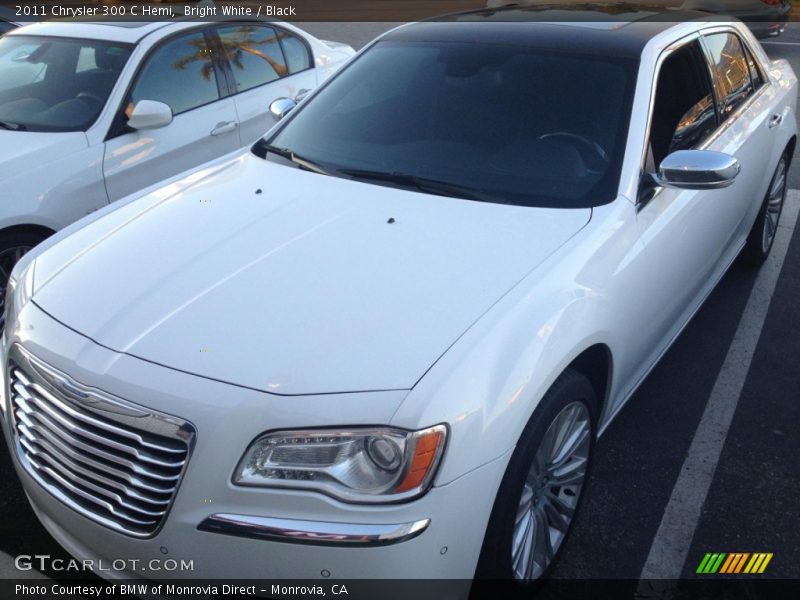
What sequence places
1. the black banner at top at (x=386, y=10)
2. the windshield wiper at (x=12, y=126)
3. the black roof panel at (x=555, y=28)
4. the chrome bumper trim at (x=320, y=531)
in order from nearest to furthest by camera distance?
1. the chrome bumper trim at (x=320, y=531)
2. the black roof panel at (x=555, y=28)
3. the black banner at top at (x=386, y=10)
4. the windshield wiper at (x=12, y=126)

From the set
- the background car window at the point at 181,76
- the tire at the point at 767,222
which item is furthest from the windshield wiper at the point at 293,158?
the tire at the point at 767,222

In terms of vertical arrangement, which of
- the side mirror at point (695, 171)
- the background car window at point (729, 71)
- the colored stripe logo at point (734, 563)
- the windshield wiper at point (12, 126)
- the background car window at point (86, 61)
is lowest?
the colored stripe logo at point (734, 563)

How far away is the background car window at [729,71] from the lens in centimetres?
408

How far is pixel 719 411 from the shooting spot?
148 inches

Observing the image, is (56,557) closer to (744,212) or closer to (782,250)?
(744,212)

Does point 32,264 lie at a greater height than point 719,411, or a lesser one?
greater

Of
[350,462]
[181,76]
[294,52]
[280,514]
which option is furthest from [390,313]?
[294,52]

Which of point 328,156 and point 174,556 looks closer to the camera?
point 174,556

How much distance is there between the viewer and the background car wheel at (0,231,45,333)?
13.3 ft

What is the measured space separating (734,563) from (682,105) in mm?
1885

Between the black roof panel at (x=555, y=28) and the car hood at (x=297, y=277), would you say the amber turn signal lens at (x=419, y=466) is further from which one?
the black roof panel at (x=555, y=28)

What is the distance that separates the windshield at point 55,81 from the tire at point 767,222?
3.76 meters

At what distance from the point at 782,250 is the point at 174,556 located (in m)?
4.66

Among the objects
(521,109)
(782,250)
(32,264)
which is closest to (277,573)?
(32,264)
